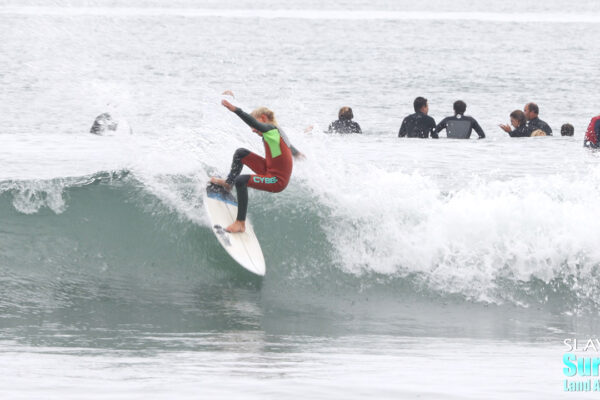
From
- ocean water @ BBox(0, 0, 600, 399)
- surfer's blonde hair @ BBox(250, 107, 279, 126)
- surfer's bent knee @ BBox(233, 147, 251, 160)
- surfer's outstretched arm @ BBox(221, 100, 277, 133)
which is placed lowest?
ocean water @ BBox(0, 0, 600, 399)

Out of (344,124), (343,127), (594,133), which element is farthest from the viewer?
(343,127)

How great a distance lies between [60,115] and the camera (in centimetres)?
2148

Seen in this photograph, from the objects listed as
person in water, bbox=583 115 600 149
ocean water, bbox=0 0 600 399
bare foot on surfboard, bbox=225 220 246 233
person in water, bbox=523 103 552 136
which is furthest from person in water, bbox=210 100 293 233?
person in water, bbox=523 103 552 136

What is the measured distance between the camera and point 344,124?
16203 mm

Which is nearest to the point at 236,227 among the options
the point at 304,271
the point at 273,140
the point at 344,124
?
the point at 304,271

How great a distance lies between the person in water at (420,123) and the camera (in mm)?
15938

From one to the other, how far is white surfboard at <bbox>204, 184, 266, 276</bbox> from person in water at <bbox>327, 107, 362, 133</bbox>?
263 inches

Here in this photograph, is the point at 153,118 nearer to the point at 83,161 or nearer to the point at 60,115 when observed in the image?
the point at 60,115

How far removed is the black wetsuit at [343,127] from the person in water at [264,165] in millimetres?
7155

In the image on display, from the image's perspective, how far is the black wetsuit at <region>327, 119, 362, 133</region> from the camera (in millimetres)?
16141

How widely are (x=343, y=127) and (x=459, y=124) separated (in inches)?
77.0

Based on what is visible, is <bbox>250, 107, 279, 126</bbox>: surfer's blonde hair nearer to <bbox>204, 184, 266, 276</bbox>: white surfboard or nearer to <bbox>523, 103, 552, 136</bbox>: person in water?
<bbox>204, 184, 266, 276</bbox>: white surfboard

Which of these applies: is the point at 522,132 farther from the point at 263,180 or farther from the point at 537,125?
the point at 263,180

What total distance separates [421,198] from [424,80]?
19253mm
